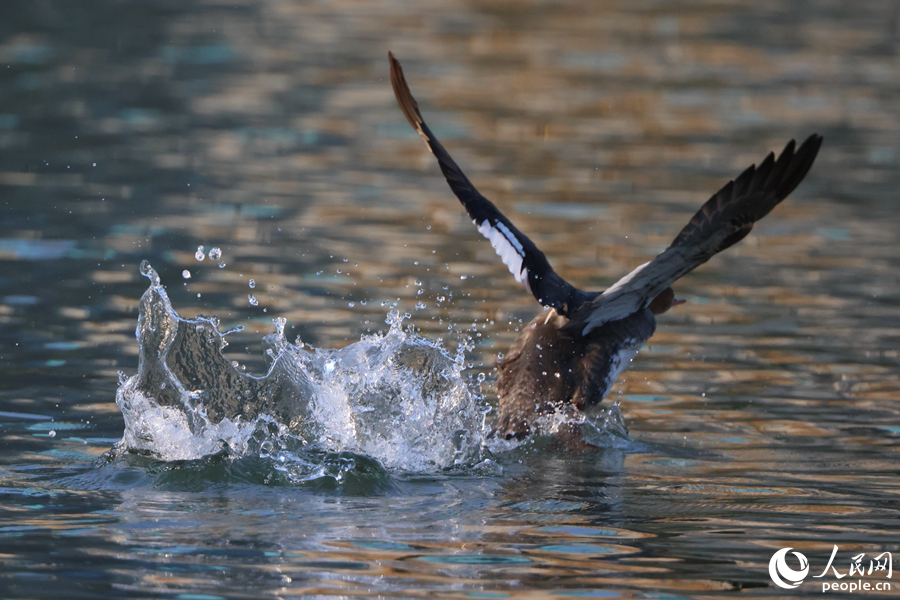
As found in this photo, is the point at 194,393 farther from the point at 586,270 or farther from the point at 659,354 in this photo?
the point at 586,270

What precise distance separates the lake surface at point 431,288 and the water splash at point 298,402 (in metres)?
0.04

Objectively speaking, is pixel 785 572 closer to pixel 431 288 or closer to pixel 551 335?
pixel 551 335

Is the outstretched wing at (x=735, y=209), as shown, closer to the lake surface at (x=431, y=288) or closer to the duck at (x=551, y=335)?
the duck at (x=551, y=335)

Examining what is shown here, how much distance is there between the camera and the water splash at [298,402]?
6.96 metres

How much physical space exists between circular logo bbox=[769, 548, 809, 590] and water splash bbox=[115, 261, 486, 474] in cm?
205

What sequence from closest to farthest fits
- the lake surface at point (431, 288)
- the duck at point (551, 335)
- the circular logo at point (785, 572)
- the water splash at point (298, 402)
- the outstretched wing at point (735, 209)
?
the circular logo at point (785, 572) < the lake surface at point (431, 288) < the outstretched wing at point (735, 209) < the water splash at point (298, 402) < the duck at point (551, 335)

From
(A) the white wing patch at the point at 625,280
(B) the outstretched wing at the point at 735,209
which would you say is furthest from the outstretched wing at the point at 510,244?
(B) the outstretched wing at the point at 735,209

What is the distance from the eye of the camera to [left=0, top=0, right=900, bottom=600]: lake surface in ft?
19.2

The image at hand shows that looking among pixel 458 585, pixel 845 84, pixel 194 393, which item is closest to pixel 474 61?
pixel 845 84

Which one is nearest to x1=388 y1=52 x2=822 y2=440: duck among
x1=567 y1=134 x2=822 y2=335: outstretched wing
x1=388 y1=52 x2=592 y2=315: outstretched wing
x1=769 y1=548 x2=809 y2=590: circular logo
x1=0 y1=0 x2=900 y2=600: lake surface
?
x1=388 y1=52 x2=592 y2=315: outstretched wing

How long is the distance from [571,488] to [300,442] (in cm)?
149

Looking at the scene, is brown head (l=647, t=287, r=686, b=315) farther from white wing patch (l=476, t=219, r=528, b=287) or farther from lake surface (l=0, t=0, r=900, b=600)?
white wing patch (l=476, t=219, r=528, b=287)

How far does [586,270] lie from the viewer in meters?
11.9

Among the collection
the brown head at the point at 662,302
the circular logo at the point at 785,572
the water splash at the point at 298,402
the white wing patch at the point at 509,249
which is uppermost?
the white wing patch at the point at 509,249
